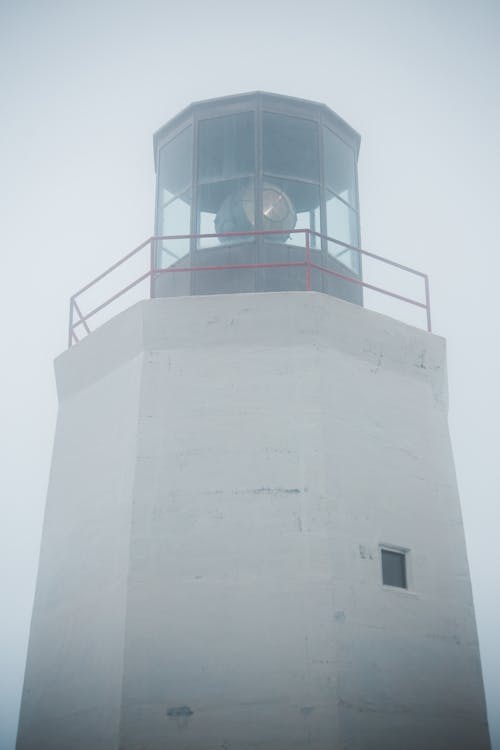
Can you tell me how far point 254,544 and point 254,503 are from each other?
18.8 inches

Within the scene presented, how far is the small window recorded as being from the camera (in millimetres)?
11414

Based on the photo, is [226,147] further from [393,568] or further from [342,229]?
[393,568]

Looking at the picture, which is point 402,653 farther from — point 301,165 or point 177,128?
point 177,128

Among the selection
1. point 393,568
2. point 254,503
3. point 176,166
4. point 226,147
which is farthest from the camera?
point 176,166

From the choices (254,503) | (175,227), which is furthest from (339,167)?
(254,503)

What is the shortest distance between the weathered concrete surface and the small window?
0.38 ft

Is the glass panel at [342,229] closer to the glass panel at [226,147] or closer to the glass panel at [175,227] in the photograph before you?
the glass panel at [226,147]

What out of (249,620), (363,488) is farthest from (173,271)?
(249,620)

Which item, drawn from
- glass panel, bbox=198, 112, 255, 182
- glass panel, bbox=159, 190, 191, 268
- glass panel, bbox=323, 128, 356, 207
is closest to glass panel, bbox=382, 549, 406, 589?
glass panel, bbox=159, 190, 191, 268

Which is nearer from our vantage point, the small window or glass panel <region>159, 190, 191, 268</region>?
the small window

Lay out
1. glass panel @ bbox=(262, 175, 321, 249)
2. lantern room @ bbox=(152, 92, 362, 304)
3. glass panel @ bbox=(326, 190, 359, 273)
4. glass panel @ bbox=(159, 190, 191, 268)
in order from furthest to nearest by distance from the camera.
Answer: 1. glass panel @ bbox=(326, 190, 359, 273)
2. glass panel @ bbox=(159, 190, 191, 268)
3. glass panel @ bbox=(262, 175, 321, 249)
4. lantern room @ bbox=(152, 92, 362, 304)

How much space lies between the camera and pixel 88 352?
1356cm

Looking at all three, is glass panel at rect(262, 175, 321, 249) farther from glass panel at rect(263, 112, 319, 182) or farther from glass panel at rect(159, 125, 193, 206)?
glass panel at rect(159, 125, 193, 206)

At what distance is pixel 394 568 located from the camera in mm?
11539
